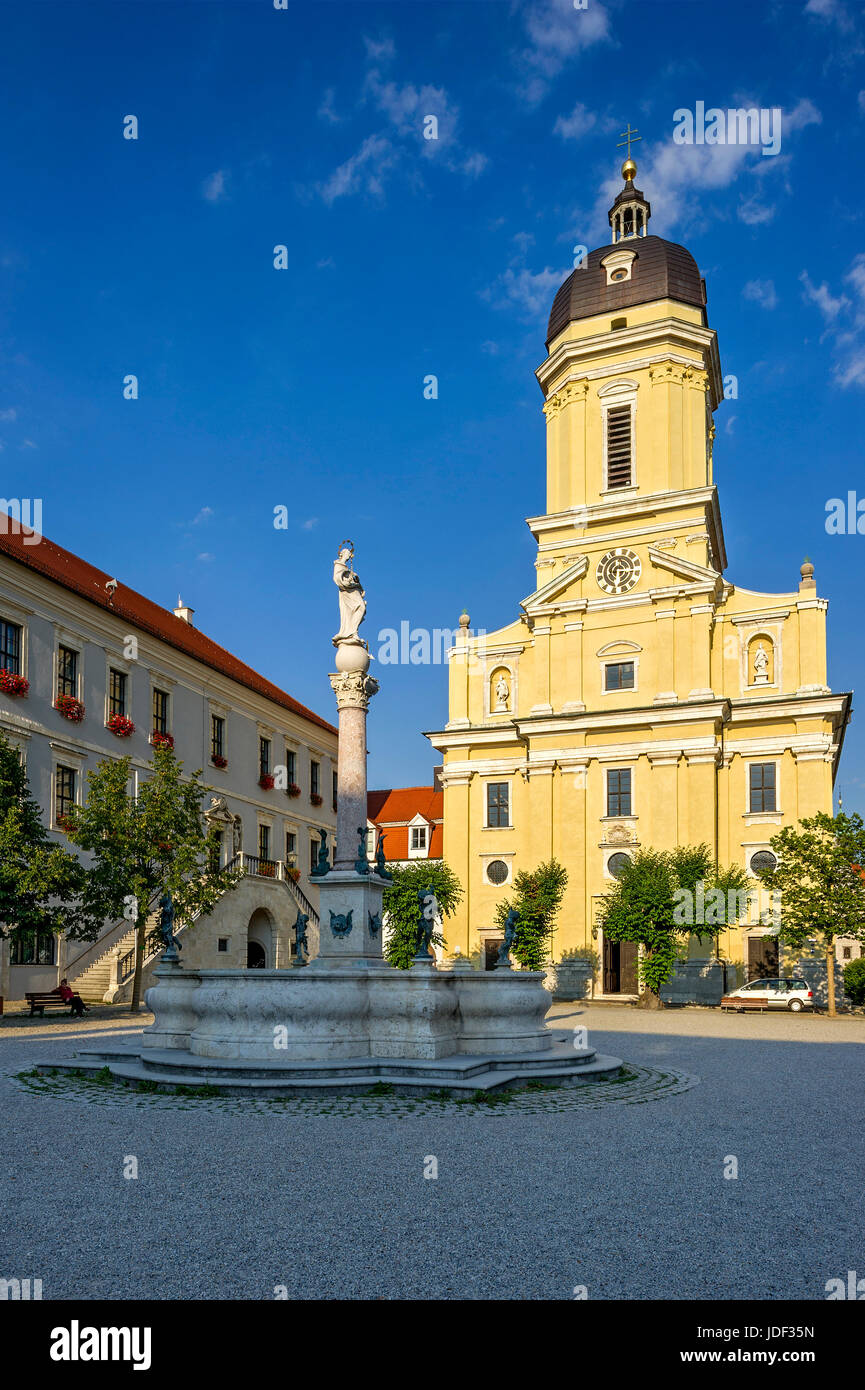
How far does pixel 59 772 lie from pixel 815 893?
25.3m

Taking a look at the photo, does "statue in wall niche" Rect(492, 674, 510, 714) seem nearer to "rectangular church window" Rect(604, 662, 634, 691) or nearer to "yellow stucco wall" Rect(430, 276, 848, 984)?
"yellow stucco wall" Rect(430, 276, 848, 984)

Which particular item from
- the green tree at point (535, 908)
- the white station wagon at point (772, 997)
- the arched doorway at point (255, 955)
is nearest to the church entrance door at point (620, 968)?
the green tree at point (535, 908)

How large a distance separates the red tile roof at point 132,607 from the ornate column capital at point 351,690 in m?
17.1

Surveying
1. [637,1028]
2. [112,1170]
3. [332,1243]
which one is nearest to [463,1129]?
[112,1170]

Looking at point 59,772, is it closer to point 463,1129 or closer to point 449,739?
point 449,739

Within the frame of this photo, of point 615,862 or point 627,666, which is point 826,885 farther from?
point 627,666

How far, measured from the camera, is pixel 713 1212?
7.29 metres

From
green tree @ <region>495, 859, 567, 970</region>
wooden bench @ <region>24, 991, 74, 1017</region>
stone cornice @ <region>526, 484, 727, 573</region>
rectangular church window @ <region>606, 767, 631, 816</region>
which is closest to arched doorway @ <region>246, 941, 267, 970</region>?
green tree @ <region>495, 859, 567, 970</region>

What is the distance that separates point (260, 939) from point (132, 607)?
14430 mm

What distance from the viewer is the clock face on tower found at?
4512 centimetres

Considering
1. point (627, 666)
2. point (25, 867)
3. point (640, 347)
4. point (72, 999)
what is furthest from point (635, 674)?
point (25, 867)

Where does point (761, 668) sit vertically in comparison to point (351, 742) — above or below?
above

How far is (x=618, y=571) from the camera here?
45531 mm

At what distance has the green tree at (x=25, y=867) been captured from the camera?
23938mm
